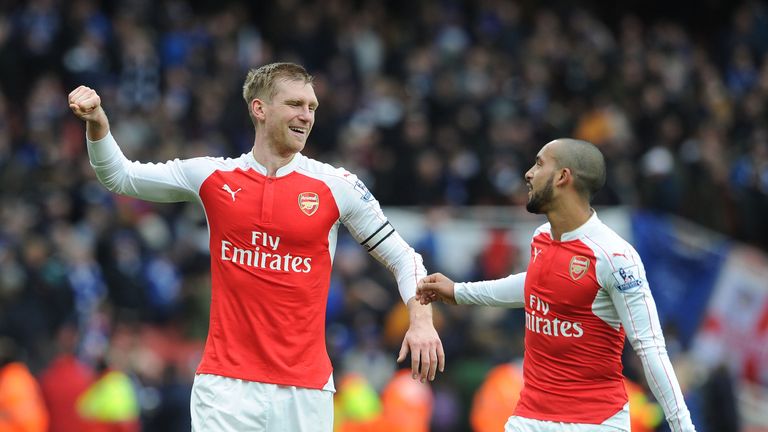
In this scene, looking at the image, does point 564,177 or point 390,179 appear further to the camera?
point 390,179

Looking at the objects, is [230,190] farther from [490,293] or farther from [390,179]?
[390,179]

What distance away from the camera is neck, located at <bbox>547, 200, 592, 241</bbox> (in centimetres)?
668

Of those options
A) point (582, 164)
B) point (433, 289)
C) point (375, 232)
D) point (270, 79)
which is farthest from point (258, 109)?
point (582, 164)

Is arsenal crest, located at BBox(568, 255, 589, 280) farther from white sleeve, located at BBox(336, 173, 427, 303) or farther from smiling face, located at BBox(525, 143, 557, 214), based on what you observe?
white sleeve, located at BBox(336, 173, 427, 303)

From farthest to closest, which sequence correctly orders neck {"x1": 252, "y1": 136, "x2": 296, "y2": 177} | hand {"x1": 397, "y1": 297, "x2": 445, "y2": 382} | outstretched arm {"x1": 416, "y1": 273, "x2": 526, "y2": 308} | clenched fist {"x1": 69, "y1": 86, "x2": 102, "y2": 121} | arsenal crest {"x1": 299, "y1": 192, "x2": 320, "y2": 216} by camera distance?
1. outstretched arm {"x1": 416, "y1": 273, "x2": 526, "y2": 308}
2. neck {"x1": 252, "y1": 136, "x2": 296, "y2": 177}
3. arsenal crest {"x1": 299, "y1": 192, "x2": 320, "y2": 216}
4. hand {"x1": 397, "y1": 297, "x2": 445, "y2": 382}
5. clenched fist {"x1": 69, "y1": 86, "x2": 102, "y2": 121}

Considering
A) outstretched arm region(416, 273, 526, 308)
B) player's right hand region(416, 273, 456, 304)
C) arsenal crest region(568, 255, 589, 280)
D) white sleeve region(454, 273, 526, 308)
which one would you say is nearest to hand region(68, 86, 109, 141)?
player's right hand region(416, 273, 456, 304)

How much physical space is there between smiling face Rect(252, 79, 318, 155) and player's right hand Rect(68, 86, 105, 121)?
0.84 m

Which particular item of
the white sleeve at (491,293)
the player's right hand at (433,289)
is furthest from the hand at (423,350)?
the white sleeve at (491,293)

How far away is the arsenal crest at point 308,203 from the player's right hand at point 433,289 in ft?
2.17

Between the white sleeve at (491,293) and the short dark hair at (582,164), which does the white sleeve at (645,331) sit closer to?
the short dark hair at (582,164)

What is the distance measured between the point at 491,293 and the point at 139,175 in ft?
6.28

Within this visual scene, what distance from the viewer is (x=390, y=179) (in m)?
16.5

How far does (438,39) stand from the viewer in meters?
19.8

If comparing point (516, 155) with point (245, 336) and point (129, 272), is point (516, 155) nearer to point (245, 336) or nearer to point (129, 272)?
point (129, 272)
